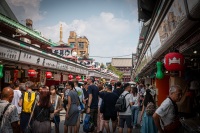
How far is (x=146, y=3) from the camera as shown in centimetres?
817

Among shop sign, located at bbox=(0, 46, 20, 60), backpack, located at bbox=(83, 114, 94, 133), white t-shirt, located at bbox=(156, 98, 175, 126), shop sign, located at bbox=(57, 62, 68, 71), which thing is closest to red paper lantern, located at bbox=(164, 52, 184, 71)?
white t-shirt, located at bbox=(156, 98, 175, 126)

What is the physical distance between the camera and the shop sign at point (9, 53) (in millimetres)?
8656

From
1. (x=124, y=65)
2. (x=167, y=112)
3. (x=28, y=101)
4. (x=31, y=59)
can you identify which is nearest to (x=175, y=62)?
(x=167, y=112)

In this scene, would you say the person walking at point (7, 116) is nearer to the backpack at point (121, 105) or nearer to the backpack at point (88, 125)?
the backpack at point (121, 105)

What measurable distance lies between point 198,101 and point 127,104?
9.87ft


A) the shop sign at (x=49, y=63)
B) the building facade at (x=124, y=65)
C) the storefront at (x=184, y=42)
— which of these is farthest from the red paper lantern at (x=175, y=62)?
the building facade at (x=124, y=65)

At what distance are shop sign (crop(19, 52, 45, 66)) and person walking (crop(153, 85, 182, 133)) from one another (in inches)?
326

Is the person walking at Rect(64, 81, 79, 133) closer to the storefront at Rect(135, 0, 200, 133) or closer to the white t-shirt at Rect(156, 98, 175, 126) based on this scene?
the storefront at Rect(135, 0, 200, 133)

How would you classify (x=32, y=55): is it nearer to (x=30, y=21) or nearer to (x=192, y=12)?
(x=192, y=12)

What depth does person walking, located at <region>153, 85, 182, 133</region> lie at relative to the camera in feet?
13.2

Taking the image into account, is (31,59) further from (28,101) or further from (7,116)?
(7,116)

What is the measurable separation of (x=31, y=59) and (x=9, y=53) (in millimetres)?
2361

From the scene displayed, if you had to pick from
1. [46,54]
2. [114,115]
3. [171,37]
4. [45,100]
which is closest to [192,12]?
[171,37]

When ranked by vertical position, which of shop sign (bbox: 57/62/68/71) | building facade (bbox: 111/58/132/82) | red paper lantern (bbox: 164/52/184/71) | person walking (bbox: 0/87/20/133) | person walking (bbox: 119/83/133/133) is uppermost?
building facade (bbox: 111/58/132/82)
